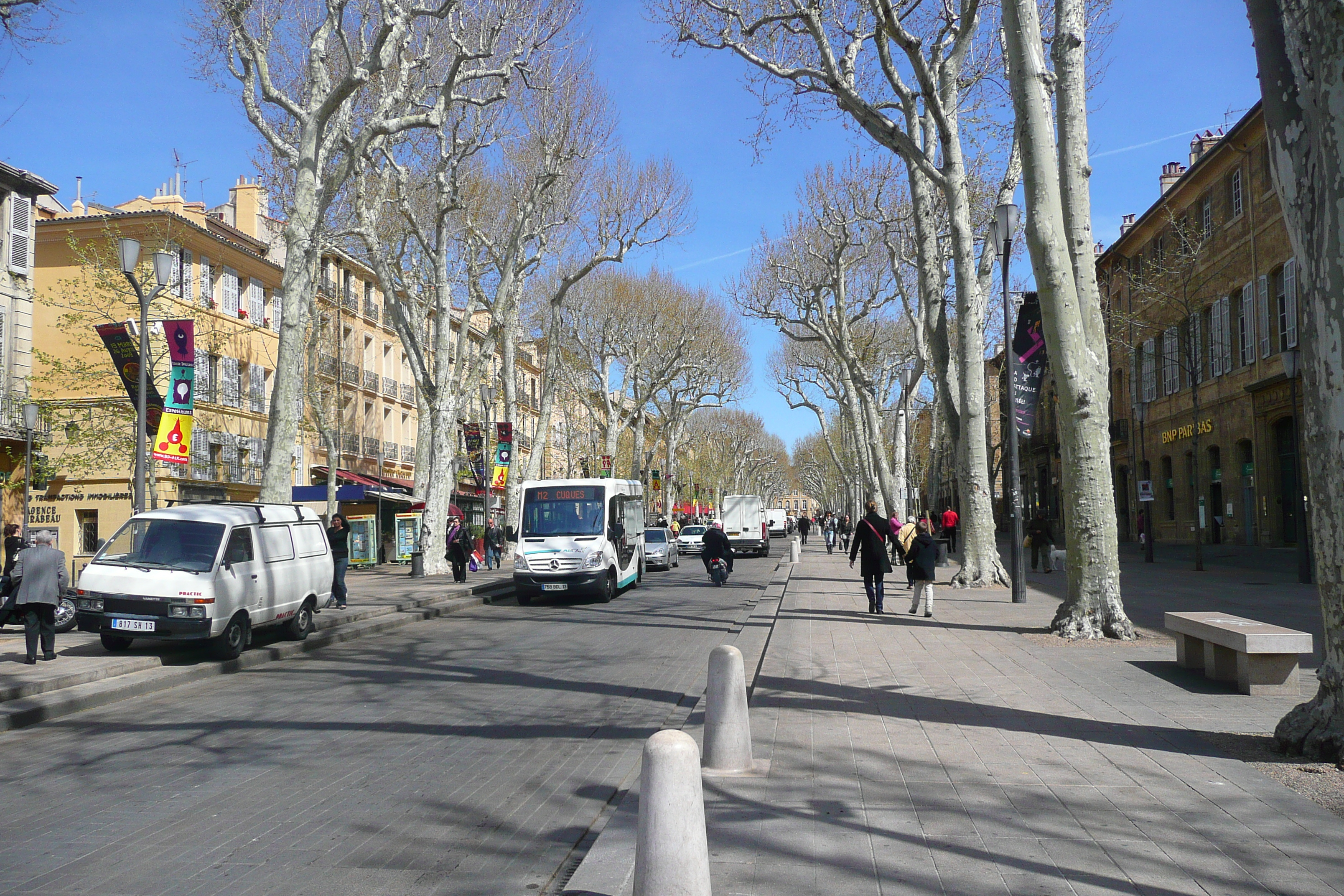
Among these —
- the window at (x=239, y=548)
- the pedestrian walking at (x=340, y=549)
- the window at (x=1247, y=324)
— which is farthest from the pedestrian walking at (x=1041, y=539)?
the window at (x=239, y=548)

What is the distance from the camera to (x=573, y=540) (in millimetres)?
22188

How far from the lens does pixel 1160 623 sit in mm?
13953

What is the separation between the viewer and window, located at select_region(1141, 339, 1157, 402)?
4094 cm

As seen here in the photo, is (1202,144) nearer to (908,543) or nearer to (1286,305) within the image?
(1286,305)

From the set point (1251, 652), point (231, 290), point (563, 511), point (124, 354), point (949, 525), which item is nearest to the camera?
point (1251, 652)

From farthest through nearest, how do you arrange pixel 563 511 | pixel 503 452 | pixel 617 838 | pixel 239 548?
pixel 503 452 → pixel 563 511 → pixel 239 548 → pixel 617 838

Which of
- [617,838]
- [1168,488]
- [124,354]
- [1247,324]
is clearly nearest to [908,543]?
[124,354]

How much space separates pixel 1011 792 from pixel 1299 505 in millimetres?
19987

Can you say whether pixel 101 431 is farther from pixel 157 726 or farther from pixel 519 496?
pixel 157 726

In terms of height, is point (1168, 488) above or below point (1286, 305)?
below

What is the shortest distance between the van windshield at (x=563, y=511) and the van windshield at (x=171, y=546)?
978 centimetres

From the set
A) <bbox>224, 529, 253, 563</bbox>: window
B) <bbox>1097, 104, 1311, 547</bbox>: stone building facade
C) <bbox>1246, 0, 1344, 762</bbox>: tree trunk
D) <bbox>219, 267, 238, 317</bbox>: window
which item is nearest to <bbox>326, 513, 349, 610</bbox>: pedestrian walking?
<bbox>224, 529, 253, 563</bbox>: window

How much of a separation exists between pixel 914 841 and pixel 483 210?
2909 centimetres

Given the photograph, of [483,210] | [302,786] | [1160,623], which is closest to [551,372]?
[483,210]
